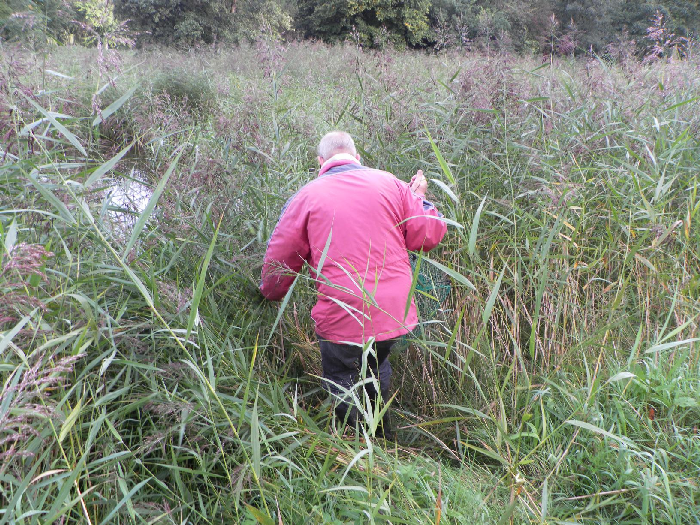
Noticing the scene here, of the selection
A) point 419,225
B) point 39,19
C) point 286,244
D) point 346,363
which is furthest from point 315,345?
point 39,19

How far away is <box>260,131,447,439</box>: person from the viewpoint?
7.90 ft

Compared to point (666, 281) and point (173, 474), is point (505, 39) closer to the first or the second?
point (666, 281)

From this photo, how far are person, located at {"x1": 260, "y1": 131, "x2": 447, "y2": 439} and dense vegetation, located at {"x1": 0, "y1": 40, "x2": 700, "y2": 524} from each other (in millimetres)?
180

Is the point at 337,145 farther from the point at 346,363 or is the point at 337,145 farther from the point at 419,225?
the point at 346,363

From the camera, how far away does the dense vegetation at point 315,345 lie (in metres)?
1.63

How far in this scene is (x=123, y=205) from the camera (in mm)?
2932

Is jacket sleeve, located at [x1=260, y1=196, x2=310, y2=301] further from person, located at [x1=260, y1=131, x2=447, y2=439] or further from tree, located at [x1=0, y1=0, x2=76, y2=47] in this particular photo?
tree, located at [x1=0, y1=0, x2=76, y2=47]

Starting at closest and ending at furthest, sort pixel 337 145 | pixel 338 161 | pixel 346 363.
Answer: pixel 346 363 → pixel 338 161 → pixel 337 145

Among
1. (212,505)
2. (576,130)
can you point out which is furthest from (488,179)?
(212,505)

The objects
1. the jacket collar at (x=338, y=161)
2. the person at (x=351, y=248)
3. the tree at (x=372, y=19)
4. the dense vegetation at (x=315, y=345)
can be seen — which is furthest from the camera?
the tree at (x=372, y=19)

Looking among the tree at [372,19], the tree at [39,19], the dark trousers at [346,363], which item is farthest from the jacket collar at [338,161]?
the tree at [372,19]

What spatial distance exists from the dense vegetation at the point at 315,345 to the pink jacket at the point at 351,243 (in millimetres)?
184

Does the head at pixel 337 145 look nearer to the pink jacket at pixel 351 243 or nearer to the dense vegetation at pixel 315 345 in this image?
the pink jacket at pixel 351 243

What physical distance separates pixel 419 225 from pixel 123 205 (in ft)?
5.76
